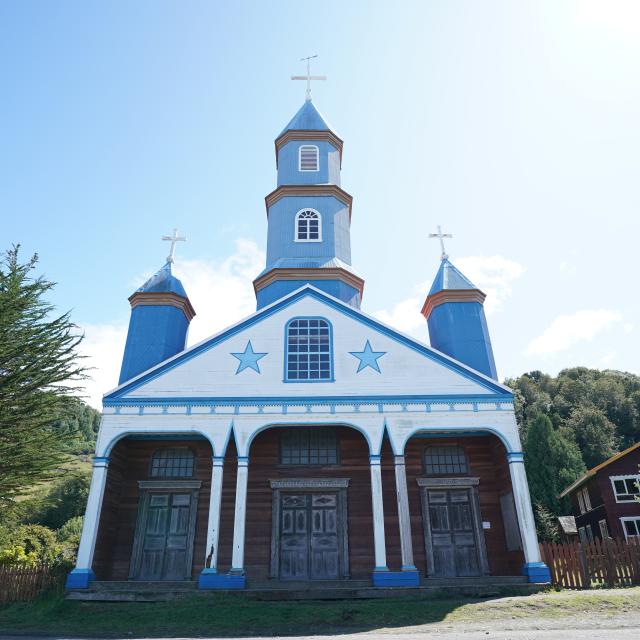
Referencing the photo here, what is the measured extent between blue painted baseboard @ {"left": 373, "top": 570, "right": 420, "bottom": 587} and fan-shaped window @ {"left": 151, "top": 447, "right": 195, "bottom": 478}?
6707 mm

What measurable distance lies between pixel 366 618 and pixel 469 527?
641 centimetres

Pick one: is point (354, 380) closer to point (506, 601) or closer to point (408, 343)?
point (408, 343)

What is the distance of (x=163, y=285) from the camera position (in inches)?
799

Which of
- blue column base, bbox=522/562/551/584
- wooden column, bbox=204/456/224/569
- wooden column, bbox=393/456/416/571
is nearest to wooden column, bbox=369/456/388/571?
wooden column, bbox=393/456/416/571

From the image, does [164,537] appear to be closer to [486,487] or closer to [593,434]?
[486,487]

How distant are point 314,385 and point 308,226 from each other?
9402 mm

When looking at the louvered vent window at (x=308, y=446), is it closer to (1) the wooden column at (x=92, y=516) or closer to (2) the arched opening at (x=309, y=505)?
(2) the arched opening at (x=309, y=505)

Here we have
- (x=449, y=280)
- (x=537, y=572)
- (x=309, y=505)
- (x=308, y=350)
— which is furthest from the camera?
(x=449, y=280)

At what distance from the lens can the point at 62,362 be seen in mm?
19656

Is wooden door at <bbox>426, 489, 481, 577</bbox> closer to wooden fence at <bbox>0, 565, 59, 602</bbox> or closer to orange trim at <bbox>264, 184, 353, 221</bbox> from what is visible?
wooden fence at <bbox>0, 565, 59, 602</bbox>

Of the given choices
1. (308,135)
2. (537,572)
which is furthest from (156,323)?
(537,572)

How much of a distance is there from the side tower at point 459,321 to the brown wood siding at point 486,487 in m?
2.55

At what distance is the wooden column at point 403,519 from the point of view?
13984mm

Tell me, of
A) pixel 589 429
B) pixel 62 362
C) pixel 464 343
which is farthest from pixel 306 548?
pixel 589 429
